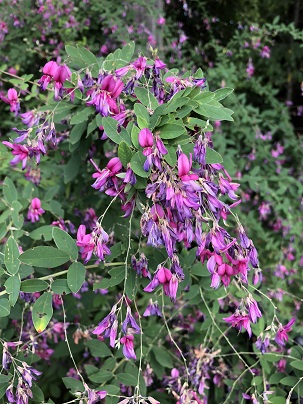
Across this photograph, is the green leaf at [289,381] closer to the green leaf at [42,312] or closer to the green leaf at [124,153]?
the green leaf at [42,312]

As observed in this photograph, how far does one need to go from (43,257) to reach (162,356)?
32.5 inches

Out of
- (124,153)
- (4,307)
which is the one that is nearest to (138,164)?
(124,153)

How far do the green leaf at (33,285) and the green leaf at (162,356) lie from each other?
28.8 inches

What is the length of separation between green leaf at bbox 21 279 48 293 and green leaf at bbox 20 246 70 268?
66 millimetres

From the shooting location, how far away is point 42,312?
1.18 m

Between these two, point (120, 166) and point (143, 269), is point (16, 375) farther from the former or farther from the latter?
point (120, 166)

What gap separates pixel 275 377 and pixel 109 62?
49.8 inches

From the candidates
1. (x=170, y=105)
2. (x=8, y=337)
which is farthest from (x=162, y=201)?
(x=8, y=337)

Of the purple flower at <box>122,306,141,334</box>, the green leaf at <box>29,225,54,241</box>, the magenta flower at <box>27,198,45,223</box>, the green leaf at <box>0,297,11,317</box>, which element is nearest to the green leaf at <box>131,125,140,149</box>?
the purple flower at <box>122,306,141,334</box>

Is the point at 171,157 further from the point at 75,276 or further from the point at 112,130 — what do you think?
the point at 75,276

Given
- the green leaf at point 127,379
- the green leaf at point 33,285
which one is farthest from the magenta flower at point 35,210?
the green leaf at point 127,379

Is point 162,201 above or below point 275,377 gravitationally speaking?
above

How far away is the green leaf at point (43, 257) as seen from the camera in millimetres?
1172

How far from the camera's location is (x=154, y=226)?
3.40ft
